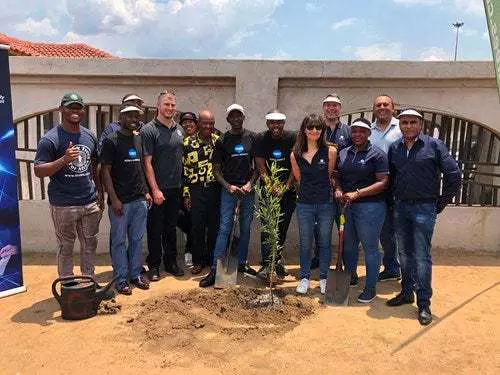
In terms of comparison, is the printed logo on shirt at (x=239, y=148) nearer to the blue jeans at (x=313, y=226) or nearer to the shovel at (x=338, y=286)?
the blue jeans at (x=313, y=226)

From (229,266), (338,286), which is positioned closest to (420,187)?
(338,286)

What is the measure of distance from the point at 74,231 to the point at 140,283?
101 centimetres

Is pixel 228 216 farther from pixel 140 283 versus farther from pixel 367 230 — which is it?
pixel 367 230

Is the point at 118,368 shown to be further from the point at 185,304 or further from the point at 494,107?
the point at 494,107

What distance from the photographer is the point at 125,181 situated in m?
4.85

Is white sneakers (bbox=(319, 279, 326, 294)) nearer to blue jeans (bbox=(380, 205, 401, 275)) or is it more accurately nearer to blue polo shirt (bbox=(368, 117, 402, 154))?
blue jeans (bbox=(380, 205, 401, 275))

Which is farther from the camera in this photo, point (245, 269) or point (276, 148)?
point (245, 269)

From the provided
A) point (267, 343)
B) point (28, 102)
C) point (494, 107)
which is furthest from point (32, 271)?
point (494, 107)

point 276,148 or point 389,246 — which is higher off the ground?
point 276,148

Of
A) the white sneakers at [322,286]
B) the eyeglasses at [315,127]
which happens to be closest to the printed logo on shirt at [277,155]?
the eyeglasses at [315,127]

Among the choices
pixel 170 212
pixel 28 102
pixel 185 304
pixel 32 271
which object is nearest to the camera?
pixel 185 304

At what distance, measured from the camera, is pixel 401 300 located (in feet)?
15.3

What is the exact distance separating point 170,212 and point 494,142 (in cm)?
480

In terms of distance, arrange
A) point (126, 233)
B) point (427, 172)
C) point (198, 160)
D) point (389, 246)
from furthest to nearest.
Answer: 1. point (198, 160)
2. point (389, 246)
3. point (126, 233)
4. point (427, 172)
